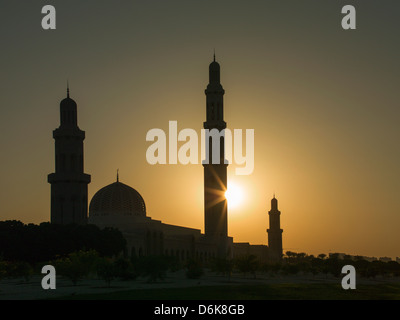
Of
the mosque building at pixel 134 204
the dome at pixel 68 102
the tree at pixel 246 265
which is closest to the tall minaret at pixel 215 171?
the mosque building at pixel 134 204

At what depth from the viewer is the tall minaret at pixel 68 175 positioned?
93.2 m

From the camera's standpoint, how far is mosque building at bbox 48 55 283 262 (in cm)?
9375

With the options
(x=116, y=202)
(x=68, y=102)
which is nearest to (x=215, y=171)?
(x=116, y=202)

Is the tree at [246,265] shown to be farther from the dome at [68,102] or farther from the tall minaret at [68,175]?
the dome at [68,102]

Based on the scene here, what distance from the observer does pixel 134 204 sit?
106000 millimetres

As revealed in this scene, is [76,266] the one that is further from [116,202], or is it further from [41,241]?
[116,202]

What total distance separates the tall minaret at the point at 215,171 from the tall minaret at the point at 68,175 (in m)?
20.4

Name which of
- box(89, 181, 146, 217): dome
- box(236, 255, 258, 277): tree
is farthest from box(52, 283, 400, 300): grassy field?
box(89, 181, 146, 217): dome

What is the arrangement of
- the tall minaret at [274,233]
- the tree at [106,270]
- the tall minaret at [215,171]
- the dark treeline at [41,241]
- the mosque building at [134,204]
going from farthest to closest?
the tall minaret at [274,233] < the tall minaret at [215,171] < the mosque building at [134,204] < the dark treeline at [41,241] < the tree at [106,270]

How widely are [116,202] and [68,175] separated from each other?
13.5 metres
